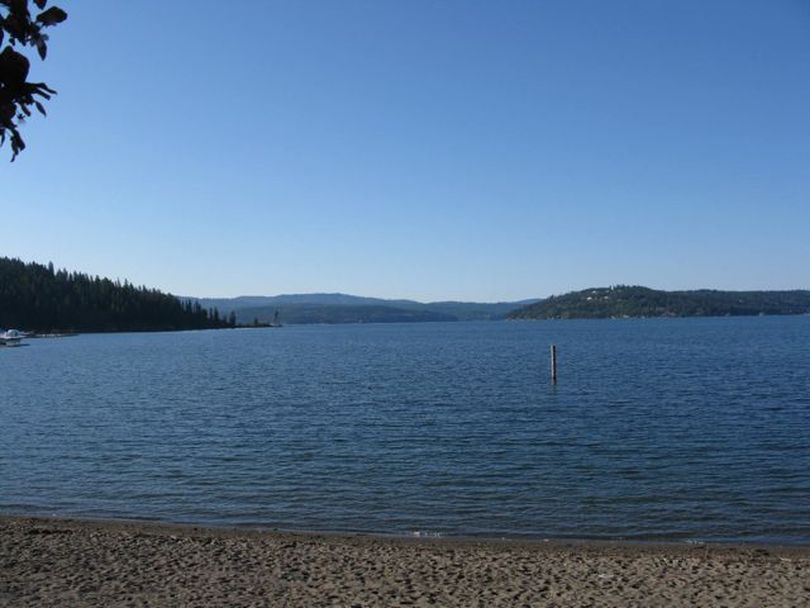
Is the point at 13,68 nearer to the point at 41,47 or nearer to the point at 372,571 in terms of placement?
the point at 41,47

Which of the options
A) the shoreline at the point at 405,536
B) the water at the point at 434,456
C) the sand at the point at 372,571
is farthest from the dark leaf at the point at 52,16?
the water at the point at 434,456

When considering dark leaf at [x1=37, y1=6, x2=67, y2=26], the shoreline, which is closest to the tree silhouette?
dark leaf at [x1=37, y1=6, x2=67, y2=26]

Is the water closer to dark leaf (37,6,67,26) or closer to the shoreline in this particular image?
the shoreline

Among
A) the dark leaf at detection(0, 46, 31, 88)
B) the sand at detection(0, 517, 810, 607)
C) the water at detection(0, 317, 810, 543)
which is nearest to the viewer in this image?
the dark leaf at detection(0, 46, 31, 88)

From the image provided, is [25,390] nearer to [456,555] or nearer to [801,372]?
[456,555]

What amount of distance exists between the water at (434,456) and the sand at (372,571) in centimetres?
244

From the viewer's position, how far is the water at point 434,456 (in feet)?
66.8

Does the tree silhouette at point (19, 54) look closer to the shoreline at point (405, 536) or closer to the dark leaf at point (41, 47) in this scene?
the dark leaf at point (41, 47)

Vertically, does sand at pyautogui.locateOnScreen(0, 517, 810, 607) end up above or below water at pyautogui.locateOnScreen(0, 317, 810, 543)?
above

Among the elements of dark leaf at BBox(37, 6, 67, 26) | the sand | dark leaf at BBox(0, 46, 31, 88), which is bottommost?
the sand

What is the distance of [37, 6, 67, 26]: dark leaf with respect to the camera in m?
3.75

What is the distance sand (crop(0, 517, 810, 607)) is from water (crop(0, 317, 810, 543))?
2.44 meters

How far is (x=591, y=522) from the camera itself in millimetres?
19453

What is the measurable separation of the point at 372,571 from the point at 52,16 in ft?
39.9
